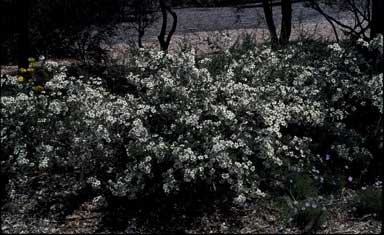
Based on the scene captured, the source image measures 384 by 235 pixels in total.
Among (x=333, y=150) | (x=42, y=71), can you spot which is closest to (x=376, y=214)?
(x=333, y=150)

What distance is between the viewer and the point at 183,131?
5883 millimetres

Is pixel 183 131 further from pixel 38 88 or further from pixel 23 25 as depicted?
pixel 23 25

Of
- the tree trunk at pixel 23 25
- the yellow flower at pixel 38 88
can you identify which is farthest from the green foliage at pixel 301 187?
the tree trunk at pixel 23 25

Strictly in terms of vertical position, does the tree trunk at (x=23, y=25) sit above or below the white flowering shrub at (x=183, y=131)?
above

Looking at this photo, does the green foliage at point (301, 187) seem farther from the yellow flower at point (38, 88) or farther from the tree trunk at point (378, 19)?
the tree trunk at point (378, 19)

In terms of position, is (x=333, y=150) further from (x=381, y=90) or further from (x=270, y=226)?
(x=270, y=226)

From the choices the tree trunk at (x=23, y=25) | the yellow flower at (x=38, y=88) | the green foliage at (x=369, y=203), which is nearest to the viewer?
the green foliage at (x=369, y=203)

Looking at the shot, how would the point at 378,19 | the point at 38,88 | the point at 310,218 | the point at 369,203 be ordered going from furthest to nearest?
the point at 378,19 < the point at 38,88 < the point at 369,203 < the point at 310,218

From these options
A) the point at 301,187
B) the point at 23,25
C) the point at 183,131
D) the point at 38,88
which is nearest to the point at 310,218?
the point at 301,187

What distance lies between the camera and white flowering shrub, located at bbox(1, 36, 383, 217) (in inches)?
221

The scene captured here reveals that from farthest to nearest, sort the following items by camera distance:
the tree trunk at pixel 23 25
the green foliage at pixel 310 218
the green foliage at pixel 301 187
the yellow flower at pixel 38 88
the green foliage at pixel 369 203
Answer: the tree trunk at pixel 23 25
the yellow flower at pixel 38 88
the green foliage at pixel 301 187
the green foliage at pixel 369 203
the green foliage at pixel 310 218

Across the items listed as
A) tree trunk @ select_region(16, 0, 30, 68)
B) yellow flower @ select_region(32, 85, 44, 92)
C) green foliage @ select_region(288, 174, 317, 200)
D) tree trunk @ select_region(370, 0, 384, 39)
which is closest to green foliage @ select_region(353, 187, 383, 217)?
green foliage @ select_region(288, 174, 317, 200)

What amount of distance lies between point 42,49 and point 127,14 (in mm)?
1518

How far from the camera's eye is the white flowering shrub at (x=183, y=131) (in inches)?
221
